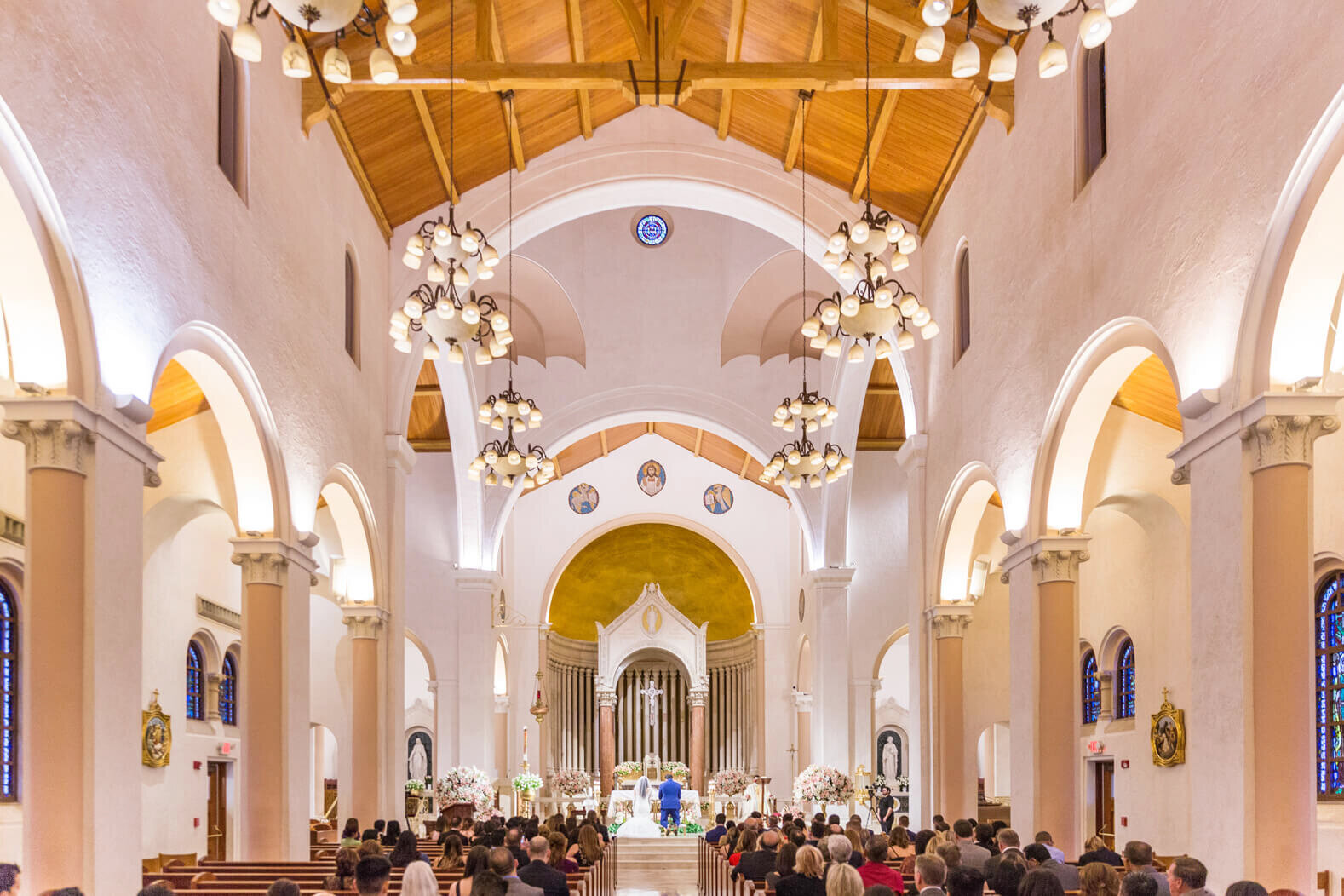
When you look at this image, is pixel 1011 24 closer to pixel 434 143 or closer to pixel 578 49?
pixel 578 49

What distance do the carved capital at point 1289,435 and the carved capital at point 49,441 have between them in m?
6.74

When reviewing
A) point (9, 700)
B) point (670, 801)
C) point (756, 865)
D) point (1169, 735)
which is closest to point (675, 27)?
point (756, 865)

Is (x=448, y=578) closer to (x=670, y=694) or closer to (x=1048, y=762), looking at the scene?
(x=670, y=694)

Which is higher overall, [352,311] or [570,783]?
[352,311]

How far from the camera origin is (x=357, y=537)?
15.8 m

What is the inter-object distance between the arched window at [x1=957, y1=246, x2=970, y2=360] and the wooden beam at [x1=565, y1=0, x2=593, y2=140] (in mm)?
4788

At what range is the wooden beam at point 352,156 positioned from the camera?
12539mm

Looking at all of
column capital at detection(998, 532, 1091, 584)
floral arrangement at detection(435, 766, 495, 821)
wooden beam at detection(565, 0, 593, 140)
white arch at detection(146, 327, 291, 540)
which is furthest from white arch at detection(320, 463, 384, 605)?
column capital at detection(998, 532, 1091, 584)

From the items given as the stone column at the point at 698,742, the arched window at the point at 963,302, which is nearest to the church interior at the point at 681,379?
the arched window at the point at 963,302

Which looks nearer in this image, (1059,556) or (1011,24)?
(1011,24)

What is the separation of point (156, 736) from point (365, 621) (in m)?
2.72

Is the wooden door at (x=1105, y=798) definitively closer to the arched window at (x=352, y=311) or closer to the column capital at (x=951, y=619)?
the column capital at (x=951, y=619)

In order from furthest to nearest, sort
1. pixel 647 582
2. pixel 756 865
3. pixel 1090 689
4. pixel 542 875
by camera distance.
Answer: pixel 647 582 → pixel 1090 689 → pixel 756 865 → pixel 542 875

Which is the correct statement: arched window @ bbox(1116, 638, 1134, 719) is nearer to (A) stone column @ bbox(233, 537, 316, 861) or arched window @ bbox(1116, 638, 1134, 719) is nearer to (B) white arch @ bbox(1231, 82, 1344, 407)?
(B) white arch @ bbox(1231, 82, 1344, 407)
